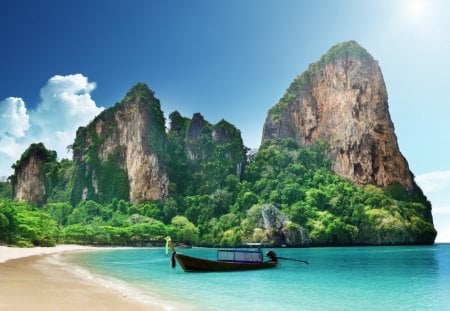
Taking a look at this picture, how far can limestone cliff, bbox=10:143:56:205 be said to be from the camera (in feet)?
399

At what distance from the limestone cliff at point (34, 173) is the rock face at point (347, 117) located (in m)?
60.6

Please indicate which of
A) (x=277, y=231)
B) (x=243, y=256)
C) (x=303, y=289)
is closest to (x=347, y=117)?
(x=277, y=231)

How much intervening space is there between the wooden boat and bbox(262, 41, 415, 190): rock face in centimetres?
7569

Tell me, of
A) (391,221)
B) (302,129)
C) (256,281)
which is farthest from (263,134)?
(256,281)

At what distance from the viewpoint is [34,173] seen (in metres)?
122

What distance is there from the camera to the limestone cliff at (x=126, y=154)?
105 metres

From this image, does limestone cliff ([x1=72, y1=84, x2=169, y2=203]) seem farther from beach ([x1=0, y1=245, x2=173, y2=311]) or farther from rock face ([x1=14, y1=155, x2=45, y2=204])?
beach ([x1=0, y1=245, x2=173, y2=311])

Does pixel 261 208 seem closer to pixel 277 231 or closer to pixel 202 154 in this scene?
pixel 277 231

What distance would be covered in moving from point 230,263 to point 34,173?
351 ft

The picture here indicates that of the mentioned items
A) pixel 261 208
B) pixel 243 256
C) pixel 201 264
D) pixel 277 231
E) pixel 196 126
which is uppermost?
pixel 196 126

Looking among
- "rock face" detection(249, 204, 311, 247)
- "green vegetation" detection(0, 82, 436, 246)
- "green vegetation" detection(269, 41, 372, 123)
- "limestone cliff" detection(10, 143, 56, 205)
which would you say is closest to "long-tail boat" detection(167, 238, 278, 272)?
"green vegetation" detection(0, 82, 436, 246)

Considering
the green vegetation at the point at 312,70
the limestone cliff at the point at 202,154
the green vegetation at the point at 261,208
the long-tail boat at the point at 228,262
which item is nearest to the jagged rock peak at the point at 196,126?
the limestone cliff at the point at 202,154

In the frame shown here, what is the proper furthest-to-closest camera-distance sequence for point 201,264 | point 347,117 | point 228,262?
1. point 347,117
2. point 228,262
3. point 201,264

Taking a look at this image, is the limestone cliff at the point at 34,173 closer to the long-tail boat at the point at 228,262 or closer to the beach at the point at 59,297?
the long-tail boat at the point at 228,262
